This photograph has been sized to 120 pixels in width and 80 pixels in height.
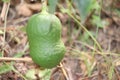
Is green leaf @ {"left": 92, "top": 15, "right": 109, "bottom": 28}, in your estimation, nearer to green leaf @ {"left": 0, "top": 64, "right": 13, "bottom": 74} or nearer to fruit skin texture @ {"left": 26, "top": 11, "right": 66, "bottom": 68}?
green leaf @ {"left": 0, "top": 64, "right": 13, "bottom": 74}

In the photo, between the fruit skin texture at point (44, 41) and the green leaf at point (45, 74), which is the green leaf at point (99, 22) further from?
the fruit skin texture at point (44, 41)

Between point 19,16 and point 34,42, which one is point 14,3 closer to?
point 19,16

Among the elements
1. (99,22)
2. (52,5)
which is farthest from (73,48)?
(52,5)

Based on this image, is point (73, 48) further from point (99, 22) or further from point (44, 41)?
point (44, 41)

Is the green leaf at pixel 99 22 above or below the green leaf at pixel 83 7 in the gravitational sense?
below

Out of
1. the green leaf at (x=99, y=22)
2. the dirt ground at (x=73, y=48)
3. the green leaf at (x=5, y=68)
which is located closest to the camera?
the green leaf at (x=5, y=68)

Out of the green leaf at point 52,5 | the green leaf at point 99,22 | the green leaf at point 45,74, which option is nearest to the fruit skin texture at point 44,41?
the green leaf at point 45,74

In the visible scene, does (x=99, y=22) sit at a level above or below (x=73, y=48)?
above

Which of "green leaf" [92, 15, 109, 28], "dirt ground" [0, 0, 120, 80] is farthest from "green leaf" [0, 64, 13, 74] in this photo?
"green leaf" [92, 15, 109, 28]

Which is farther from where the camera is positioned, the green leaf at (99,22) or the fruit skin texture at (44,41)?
the green leaf at (99,22)
